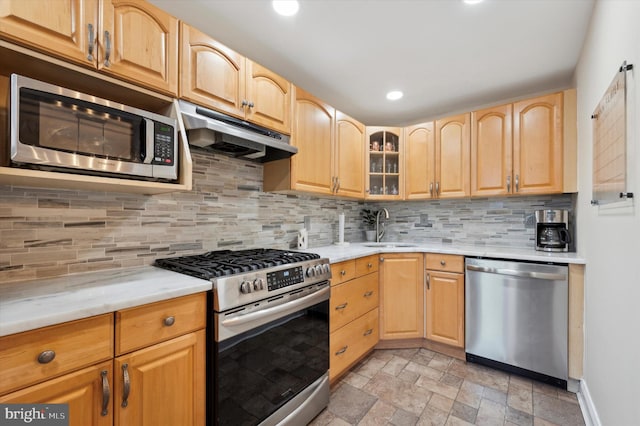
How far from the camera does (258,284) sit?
1371 millimetres

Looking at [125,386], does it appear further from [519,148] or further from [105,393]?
[519,148]

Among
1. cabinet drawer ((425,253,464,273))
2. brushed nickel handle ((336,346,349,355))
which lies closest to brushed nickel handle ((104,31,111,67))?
brushed nickel handle ((336,346,349,355))

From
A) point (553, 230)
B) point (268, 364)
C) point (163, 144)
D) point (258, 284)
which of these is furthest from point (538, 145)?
point (163, 144)

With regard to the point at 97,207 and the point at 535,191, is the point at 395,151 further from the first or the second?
the point at 97,207

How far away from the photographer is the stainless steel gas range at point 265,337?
1239 millimetres

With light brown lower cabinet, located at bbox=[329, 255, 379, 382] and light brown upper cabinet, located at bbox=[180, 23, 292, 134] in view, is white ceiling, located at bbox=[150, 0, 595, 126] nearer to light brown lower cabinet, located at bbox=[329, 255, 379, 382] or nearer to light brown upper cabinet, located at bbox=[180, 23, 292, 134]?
light brown upper cabinet, located at bbox=[180, 23, 292, 134]

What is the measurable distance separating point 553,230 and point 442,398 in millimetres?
1628

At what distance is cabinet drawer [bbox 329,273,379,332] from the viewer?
2.04 metres

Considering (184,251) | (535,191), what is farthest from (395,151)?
(184,251)

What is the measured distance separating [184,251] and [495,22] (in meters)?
2.41

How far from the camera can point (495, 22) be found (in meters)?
1.74

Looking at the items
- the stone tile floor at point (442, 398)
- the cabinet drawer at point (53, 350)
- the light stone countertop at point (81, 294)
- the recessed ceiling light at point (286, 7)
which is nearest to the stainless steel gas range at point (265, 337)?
the light stone countertop at point (81, 294)

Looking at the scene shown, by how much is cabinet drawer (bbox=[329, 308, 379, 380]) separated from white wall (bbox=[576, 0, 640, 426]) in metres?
1.40

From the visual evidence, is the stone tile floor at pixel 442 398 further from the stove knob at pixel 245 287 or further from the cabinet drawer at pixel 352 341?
the stove knob at pixel 245 287
